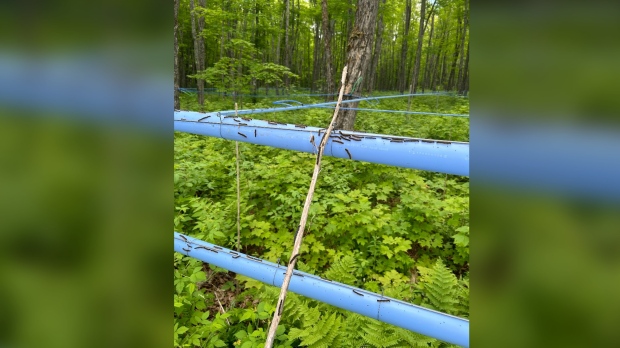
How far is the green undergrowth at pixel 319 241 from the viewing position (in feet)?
7.67

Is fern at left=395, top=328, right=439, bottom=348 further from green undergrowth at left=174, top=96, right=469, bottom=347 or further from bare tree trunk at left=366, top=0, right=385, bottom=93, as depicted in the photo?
bare tree trunk at left=366, top=0, right=385, bottom=93

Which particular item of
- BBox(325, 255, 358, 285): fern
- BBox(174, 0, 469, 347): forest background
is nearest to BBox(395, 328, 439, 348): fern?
BBox(174, 0, 469, 347): forest background

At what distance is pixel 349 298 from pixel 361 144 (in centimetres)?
78

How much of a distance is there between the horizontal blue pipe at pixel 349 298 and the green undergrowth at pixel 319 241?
0.39 meters

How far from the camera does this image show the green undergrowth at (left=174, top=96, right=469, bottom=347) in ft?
7.67

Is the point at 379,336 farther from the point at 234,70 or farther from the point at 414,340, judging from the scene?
the point at 234,70

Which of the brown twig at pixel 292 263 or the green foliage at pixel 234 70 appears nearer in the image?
the brown twig at pixel 292 263

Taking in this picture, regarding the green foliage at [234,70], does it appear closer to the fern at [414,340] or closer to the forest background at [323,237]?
the forest background at [323,237]

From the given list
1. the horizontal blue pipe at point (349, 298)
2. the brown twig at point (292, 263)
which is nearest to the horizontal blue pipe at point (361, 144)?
the brown twig at point (292, 263)

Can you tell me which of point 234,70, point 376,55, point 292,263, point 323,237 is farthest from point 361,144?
point 376,55

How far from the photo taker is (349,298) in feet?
5.73

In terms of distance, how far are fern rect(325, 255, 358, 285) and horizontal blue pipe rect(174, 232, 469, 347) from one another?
106 cm
